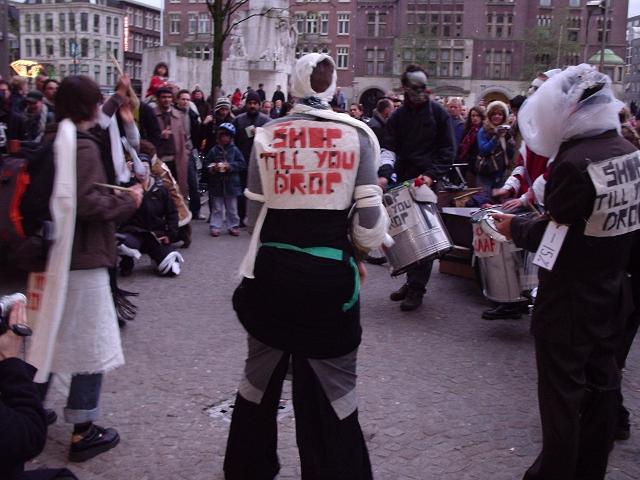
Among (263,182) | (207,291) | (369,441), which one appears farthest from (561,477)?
(207,291)

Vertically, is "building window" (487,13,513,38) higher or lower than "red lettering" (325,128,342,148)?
higher

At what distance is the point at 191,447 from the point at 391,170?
12.0ft

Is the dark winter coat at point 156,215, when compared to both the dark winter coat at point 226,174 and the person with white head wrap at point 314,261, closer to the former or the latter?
the dark winter coat at point 226,174

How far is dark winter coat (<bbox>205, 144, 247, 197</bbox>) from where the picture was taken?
11242mm

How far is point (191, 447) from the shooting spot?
428 centimetres

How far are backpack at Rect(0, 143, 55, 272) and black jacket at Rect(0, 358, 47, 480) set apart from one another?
1215mm

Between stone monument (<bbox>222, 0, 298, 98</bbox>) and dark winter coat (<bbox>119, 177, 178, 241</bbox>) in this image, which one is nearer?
dark winter coat (<bbox>119, 177, 178, 241</bbox>)

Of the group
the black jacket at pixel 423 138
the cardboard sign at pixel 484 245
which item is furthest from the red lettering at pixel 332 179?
the black jacket at pixel 423 138

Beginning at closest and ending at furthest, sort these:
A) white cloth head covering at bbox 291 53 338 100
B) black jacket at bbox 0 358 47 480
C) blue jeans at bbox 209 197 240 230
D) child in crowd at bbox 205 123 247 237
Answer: black jacket at bbox 0 358 47 480
white cloth head covering at bbox 291 53 338 100
child in crowd at bbox 205 123 247 237
blue jeans at bbox 209 197 240 230

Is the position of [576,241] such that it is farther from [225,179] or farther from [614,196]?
Answer: [225,179]

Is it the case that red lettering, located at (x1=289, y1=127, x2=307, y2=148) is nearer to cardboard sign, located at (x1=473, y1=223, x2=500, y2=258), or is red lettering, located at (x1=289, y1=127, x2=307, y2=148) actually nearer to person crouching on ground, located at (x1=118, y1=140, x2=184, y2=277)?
cardboard sign, located at (x1=473, y1=223, x2=500, y2=258)

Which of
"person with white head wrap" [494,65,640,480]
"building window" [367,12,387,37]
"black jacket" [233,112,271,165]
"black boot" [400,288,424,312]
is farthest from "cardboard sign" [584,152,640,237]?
"building window" [367,12,387,37]

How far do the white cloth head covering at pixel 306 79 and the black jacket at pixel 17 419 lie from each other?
5.56ft

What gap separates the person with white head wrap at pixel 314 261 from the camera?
11.0ft
